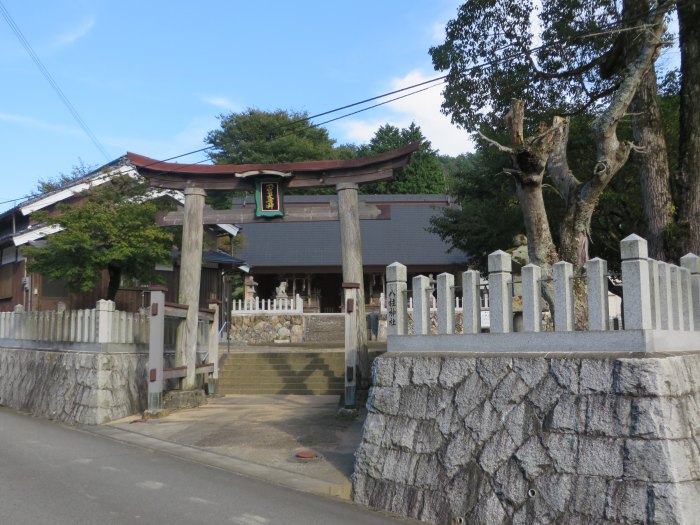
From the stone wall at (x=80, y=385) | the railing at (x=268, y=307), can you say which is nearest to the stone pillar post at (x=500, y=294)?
the stone wall at (x=80, y=385)

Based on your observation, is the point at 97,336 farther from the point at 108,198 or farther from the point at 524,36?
the point at 524,36

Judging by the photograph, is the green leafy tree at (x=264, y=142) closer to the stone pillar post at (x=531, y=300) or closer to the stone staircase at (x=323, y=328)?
the stone staircase at (x=323, y=328)

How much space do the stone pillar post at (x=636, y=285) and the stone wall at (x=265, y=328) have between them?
2134 cm

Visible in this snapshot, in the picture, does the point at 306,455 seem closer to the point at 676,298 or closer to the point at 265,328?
the point at 676,298

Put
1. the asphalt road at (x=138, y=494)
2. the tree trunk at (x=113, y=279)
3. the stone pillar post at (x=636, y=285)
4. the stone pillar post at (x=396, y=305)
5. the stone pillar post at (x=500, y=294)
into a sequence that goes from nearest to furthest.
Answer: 1. the stone pillar post at (x=636, y=285)
2. the asphalt road at (x=138, y=494)
3. the stone pillar post at (x=500, y=294)
4. the stone pillar post at (x=396, y=305)
5. the tree trunk at (x=113, y=279)

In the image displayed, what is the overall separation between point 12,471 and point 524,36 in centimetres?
1233

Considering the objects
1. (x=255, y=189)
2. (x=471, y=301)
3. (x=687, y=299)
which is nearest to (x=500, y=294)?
(x=471, y=301)

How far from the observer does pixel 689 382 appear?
20.3ft

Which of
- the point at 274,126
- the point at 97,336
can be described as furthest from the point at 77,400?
the point at 274,126

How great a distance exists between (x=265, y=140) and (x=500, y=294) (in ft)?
128

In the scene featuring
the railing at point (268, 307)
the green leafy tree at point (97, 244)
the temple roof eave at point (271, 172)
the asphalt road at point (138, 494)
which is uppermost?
the temple roof eave at point (271, 172)

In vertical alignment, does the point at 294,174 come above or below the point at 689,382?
above

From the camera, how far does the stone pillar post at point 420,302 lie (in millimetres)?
8352

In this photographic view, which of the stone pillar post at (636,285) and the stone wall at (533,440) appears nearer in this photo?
the stone wall at (533,440)
